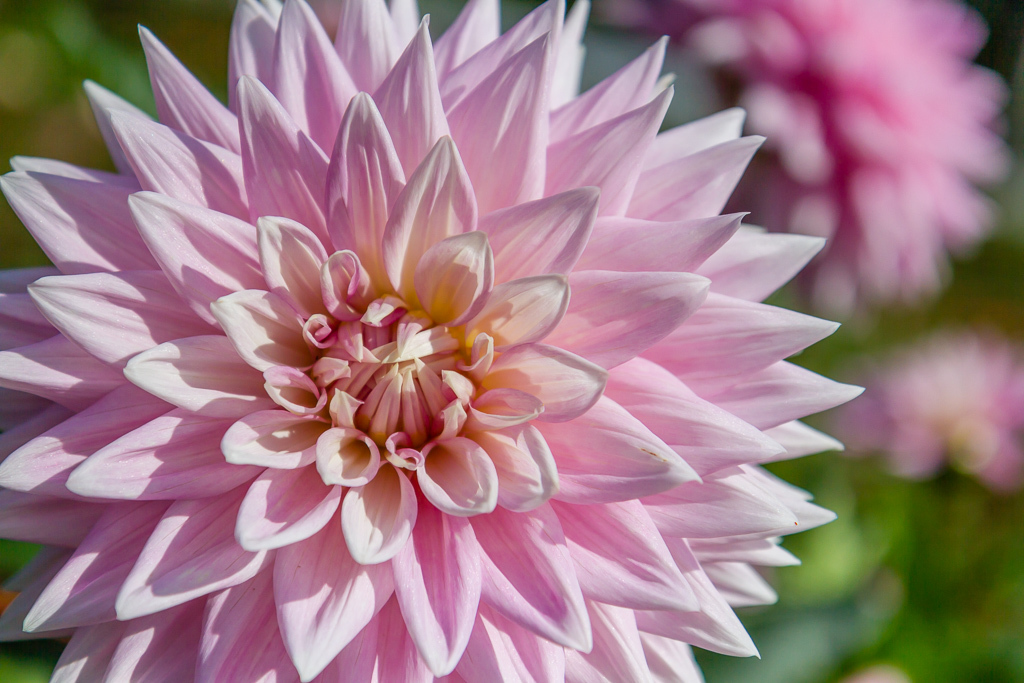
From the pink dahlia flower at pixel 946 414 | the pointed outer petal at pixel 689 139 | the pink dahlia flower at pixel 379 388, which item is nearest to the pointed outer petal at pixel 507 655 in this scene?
the pink dahlia flower at pixel 379 388

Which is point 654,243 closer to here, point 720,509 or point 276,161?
point 720,509

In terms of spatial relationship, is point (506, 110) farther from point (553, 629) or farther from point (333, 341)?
point (553, 629)

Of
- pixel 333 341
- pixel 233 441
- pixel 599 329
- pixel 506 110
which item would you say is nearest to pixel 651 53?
pixel 506 110

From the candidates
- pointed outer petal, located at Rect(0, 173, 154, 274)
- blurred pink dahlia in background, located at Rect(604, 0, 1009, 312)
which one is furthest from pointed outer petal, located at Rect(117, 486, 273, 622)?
blurred pink dahlia in background, located at Rect(604, 0, 1009, 312)

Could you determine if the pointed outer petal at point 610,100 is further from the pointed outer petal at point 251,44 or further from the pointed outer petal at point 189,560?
the pointed outer petal at point 189,560

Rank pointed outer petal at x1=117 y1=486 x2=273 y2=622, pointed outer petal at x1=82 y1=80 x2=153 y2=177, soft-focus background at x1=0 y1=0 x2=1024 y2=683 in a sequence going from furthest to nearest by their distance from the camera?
soft-focus background at x1=0 y1=0 x2=1024 y2=683, pointed outer petal at x1=82 y1=80 x2=153 y2=177, pointed outer petal at x1=117 y1=486 x2=273 y2=622

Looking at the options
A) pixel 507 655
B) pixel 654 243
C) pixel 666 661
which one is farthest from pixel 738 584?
pixel 654 243

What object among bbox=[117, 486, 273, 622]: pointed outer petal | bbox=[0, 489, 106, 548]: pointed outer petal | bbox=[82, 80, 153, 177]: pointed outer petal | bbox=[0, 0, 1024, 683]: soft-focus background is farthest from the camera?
bbox=[0, 0, 1024, 683]: soft-focus background

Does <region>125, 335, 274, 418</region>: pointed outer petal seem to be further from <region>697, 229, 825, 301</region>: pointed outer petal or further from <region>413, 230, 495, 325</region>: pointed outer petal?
<region>697, 229, 825, 301</region>: pointed outer petal
